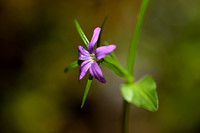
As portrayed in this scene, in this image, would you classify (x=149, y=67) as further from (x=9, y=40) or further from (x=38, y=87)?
(x=9, y=40)

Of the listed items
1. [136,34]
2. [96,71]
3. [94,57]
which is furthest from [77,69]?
[96,71]

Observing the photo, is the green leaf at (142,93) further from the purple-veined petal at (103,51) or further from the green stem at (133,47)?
the purple-veined petal at (103,51)

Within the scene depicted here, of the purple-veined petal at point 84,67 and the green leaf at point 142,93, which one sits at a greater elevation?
the purple-veined petal at point 84,67

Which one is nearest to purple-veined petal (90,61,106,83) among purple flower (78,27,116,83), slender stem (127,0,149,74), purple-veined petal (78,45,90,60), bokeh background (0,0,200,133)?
purple flower (78,27,116,83)

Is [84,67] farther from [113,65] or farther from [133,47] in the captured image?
[133,47]

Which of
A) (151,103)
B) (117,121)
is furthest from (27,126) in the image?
Result: (151,103)

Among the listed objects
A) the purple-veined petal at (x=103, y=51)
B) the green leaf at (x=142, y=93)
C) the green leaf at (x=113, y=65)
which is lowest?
the green leaf at (x=142, y=93)

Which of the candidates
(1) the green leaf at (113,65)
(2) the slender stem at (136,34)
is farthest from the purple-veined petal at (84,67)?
(2) the slender stem at (136,34)
